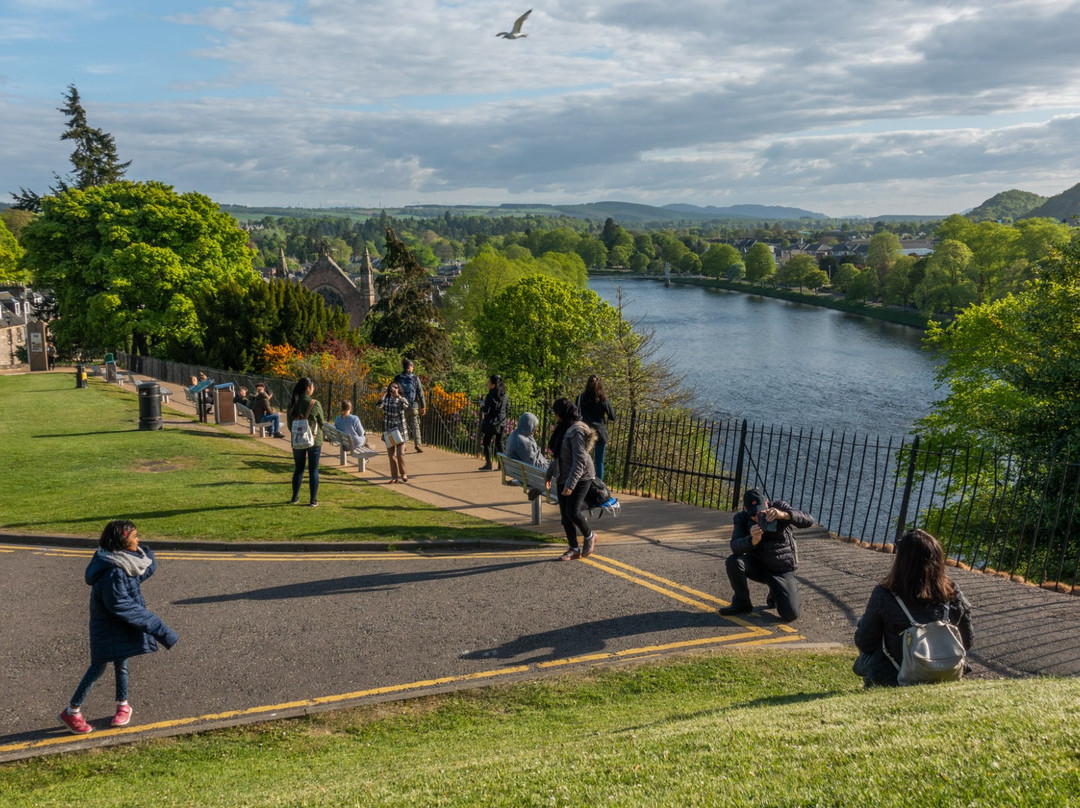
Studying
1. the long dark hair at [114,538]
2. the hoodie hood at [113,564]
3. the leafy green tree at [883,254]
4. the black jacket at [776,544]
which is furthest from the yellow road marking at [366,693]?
the leafy green tree at [883,254]

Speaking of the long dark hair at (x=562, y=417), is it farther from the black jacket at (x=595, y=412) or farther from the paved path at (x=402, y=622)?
the black jacket at (x=595, y=412)

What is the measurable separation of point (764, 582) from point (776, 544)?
412 millimetres

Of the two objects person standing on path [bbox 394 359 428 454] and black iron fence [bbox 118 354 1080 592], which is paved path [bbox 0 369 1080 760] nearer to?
black iron fence [bbox 118 354 1080 592]

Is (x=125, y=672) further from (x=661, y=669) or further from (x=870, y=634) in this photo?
(x=870, y=634)

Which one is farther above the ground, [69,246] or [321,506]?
[69,246]

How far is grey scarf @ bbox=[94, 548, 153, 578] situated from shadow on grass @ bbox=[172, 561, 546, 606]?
2.29 meters

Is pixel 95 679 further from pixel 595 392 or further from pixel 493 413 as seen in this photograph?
pixel 493 413

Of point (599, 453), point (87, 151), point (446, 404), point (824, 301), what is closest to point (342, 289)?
point (87, 151)

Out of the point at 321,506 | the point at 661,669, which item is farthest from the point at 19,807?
the point at 321,506

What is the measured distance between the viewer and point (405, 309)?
4425cm

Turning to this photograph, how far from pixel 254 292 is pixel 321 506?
3147cm

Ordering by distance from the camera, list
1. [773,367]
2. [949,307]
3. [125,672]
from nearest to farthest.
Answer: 1. [125,672]
2. [773,367]
3. [949,307]

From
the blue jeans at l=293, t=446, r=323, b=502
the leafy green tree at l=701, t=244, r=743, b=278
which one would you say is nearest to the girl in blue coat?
the blue jeans at l=293, t=446, r=323, b=502

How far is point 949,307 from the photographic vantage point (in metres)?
79.8
